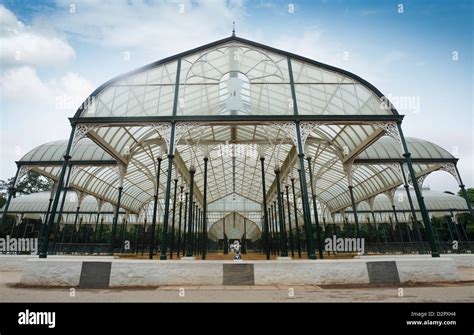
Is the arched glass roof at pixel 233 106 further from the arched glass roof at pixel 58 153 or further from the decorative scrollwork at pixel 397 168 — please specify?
the decorative scrollwork at pixel 397 168

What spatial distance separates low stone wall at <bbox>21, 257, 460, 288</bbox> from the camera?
29.2ft

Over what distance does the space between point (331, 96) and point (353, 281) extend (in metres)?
8.24

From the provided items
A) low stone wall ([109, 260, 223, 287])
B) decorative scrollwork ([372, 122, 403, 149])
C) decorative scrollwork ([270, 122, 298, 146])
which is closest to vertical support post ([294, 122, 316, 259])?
decorative scrollwork ([270, 122, 298, 146])

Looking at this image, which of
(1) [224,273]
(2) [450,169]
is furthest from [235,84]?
(2) [450,169]

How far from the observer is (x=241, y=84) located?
47.3ft

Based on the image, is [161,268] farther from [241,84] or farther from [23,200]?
[23,200]

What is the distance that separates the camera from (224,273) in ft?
29.5

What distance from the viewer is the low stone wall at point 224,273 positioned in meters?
8.89

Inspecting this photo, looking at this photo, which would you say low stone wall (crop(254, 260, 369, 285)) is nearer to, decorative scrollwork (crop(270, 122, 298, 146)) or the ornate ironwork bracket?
Result: decorative scrollwork (crop(270, 122, 298, 146))

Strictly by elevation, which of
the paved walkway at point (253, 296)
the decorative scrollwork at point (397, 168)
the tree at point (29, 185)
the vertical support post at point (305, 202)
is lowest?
the paved walkway at point (253, 296)

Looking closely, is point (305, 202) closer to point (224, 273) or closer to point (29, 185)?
point (224, 273)

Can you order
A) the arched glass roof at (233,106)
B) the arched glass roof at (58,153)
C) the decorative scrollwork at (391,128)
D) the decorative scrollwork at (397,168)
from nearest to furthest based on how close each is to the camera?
the decorative scrollwork at (391,128)
the arched glass roof at (233,106)
the arched glass roof at (58,153)
the decorative scrollwork at (397,168)

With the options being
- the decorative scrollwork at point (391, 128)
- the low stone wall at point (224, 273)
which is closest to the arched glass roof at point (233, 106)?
the decorative scrollwork at point (391, 128)

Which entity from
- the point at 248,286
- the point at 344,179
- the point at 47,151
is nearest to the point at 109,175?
the point at 47,151
